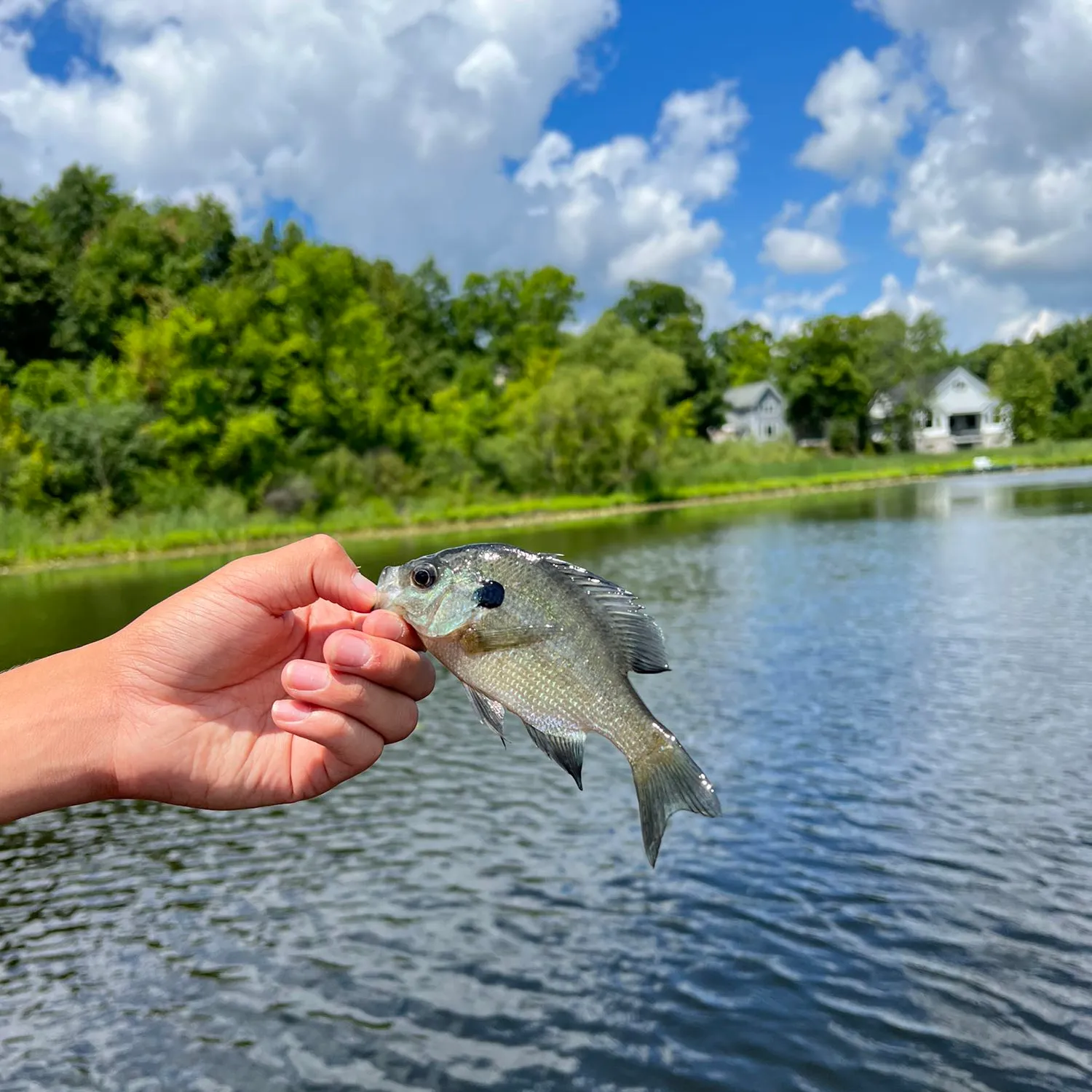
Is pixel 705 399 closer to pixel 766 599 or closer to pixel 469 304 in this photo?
pixel 469 304

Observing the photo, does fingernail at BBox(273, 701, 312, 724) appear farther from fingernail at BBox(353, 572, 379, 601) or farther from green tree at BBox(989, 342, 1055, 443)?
green tree at BBox(989, 342, 1055, 443)

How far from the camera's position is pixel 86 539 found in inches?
2002

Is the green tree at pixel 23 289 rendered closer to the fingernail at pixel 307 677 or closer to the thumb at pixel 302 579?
the thumb at pixel 302 579

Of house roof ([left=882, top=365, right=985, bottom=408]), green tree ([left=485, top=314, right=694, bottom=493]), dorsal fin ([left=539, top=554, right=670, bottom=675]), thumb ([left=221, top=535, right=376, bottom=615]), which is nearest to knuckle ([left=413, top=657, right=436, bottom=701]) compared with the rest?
thumb ([left=221, top=535, right=376, bottom=615])

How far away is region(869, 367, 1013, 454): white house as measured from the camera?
11800cm

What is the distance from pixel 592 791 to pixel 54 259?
226 ft

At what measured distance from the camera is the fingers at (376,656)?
117 inches

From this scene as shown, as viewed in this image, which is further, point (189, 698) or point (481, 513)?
point (481, 513)

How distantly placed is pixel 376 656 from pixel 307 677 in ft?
0.77

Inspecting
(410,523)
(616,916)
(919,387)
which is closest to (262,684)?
(616,916)

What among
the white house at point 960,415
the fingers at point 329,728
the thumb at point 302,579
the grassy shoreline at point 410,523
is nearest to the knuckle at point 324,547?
the thumb at point 302,579

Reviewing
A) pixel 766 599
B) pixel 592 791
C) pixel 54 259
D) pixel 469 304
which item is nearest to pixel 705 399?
pixel 469 304

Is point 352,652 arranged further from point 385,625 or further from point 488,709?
point 488,709

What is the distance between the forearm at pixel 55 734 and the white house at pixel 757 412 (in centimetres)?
10930
